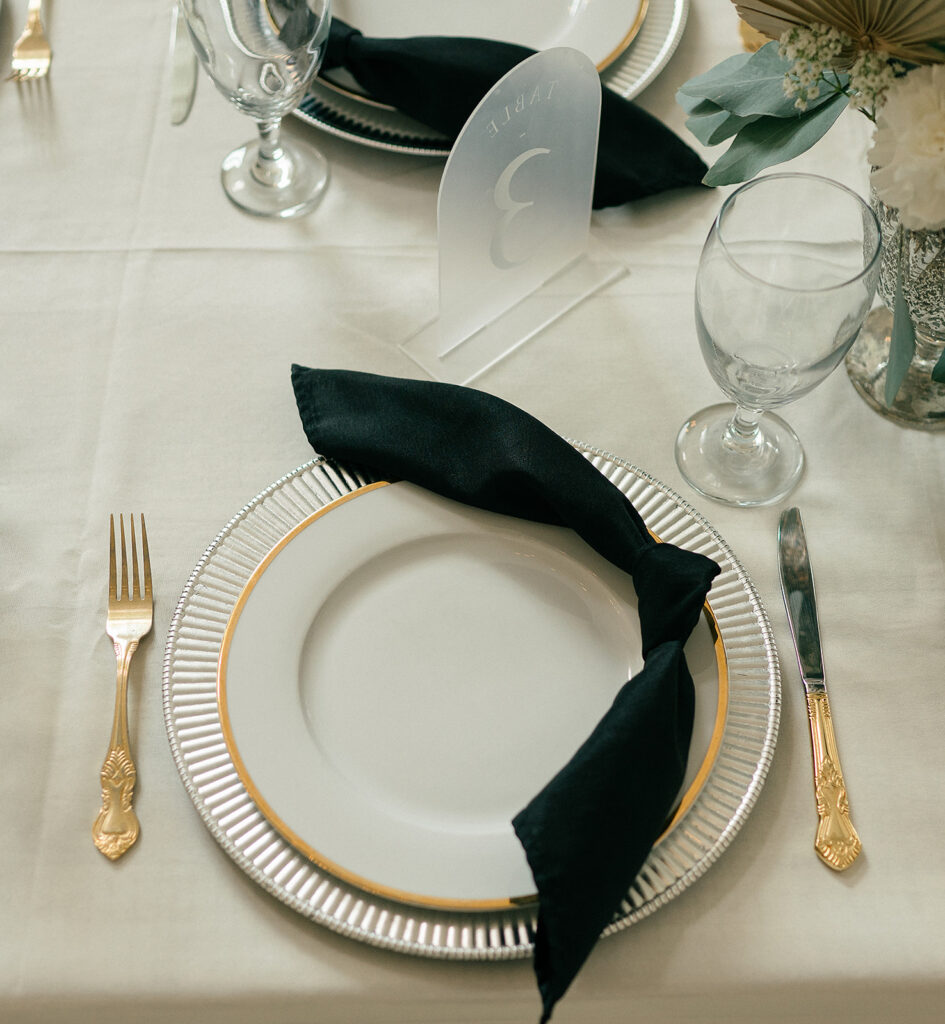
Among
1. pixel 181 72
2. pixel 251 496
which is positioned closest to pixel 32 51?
pixel 181 72

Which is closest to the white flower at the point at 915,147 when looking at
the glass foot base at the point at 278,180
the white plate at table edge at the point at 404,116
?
the white plate at table edge at the point at 404,116

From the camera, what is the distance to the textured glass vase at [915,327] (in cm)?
69

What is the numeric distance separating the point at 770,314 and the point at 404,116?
44 centimetres

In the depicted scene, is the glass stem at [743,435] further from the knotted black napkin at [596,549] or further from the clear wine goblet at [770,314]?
the knotted black napkin at [596,549]

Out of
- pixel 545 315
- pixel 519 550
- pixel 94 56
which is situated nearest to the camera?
pixel 519 550

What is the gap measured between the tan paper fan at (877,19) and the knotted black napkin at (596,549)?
29 cm

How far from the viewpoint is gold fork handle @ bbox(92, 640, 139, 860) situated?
23.2 inches

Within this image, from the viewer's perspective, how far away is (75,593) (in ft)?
2.30

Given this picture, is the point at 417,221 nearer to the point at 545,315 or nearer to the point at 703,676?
the point at 545,315

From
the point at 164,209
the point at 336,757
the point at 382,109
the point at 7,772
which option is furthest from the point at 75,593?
the point at 382,109

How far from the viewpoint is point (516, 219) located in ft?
2.71

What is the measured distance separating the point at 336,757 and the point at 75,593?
9.3 inches

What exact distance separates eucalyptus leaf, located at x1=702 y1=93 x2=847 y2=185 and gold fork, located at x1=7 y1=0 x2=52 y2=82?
0.70 m

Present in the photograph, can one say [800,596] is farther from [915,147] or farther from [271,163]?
[271,163]
